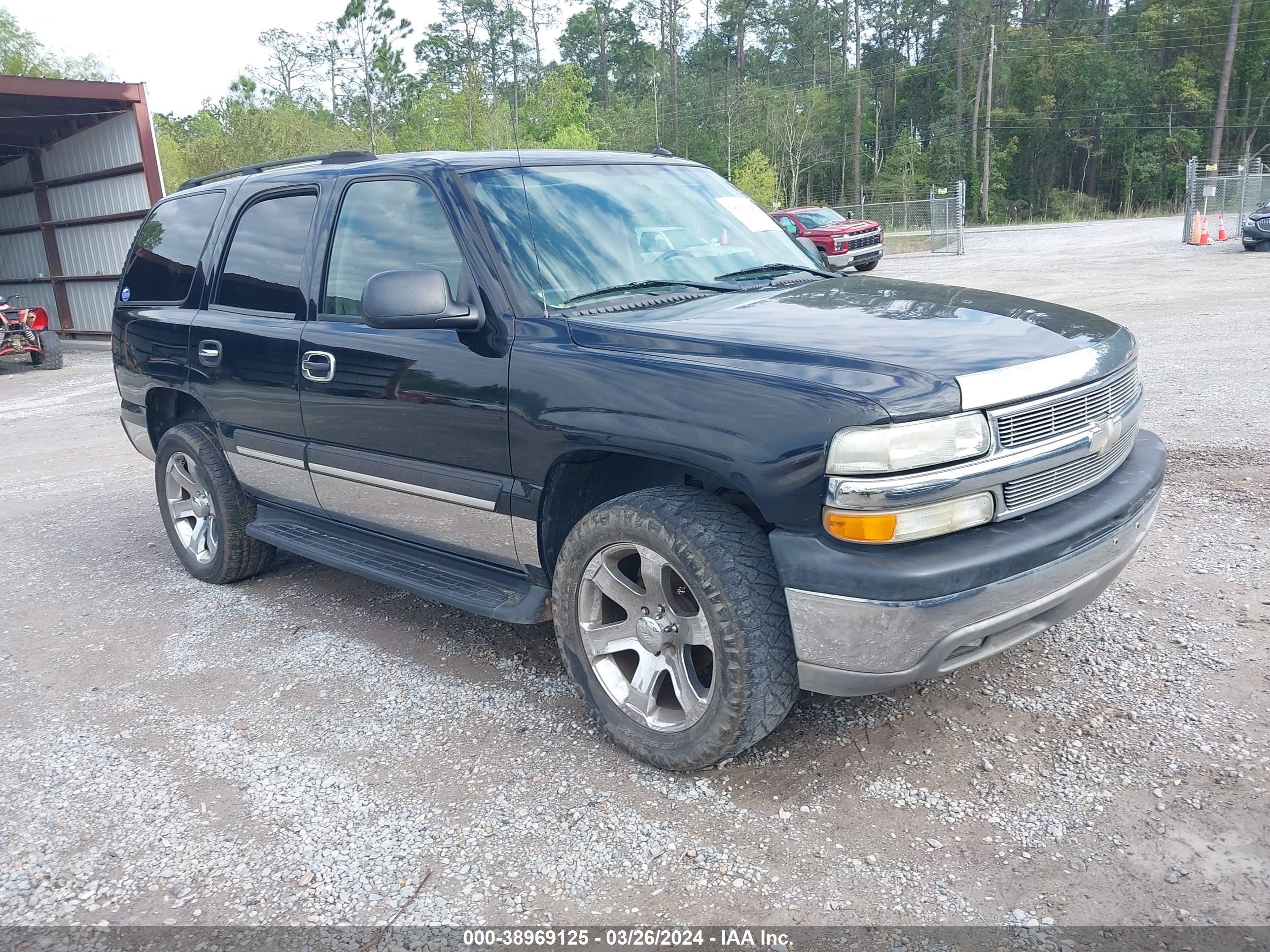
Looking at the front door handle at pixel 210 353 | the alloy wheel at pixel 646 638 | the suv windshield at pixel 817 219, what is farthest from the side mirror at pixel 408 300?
the suv windshield at pixel 817 219

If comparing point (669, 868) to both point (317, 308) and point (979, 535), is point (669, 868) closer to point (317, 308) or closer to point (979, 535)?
point (979, 535)

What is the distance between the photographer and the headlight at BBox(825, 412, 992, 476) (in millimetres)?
2447

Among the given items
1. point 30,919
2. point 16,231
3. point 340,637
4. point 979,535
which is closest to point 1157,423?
point 979,535

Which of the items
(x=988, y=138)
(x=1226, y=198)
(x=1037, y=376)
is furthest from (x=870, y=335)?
(x=988, y=138)

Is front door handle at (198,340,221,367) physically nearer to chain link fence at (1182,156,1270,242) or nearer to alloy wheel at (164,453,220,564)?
alloy wheel at (164,453,220,564)

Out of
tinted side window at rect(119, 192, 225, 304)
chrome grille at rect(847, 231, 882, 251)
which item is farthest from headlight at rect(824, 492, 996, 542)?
chrome grille at rect(847, 231, 882, 251)

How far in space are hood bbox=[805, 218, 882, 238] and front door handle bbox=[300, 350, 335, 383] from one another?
2090 centimetres

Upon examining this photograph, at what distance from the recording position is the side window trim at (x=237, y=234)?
401 centimetres

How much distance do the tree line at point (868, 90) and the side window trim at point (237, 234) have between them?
43275 mm

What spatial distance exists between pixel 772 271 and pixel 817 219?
21934 millimetres

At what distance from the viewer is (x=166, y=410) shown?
5.19m

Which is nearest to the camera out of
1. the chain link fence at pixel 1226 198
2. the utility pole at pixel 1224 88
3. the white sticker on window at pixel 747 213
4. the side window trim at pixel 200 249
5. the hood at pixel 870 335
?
the hood at pixel 870 335

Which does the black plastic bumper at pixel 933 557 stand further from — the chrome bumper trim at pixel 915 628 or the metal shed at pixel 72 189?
the metal shed at pixel 72 189

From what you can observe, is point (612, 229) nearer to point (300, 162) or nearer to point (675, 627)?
point (675, 627)
